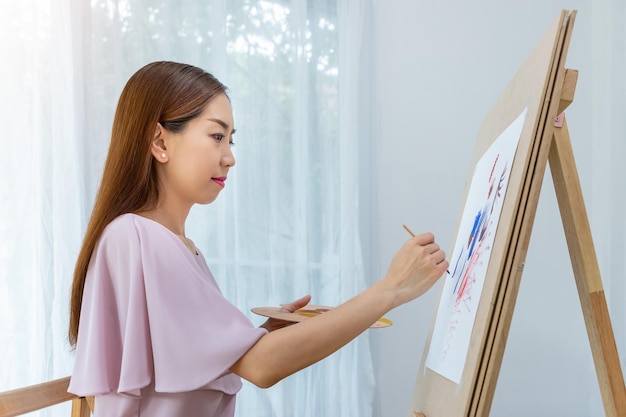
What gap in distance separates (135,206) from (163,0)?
127 cm

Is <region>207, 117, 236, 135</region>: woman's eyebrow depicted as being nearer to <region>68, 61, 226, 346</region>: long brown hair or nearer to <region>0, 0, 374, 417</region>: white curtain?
<region>68, 61, 226, 346</region>: long brown hair

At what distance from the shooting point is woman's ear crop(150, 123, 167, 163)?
4.02 feet

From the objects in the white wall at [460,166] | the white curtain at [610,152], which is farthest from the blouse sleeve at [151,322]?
the white curtain at [610,152]

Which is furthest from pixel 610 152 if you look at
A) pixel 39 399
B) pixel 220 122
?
pixel 39 399

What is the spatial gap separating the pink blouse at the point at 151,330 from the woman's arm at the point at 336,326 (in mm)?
34

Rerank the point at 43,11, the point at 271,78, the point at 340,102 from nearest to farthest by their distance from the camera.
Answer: the point at 43,11 → the point at 271,78 → the point at 340,102

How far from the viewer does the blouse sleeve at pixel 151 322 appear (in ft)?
3.52

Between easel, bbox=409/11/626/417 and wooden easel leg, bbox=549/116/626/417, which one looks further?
wooden easel leg, bbox=549/116/626/417

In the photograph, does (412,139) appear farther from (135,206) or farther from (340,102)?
(135,206)

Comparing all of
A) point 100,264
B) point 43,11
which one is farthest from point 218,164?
point 43,11

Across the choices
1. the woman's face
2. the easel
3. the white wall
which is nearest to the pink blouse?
the woman's face

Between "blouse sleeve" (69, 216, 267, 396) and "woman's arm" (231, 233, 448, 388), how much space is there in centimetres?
3

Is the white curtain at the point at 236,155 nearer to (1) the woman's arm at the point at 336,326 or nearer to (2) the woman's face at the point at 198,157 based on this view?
(2) the woman's face at the point at 198,157

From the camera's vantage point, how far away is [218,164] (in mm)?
1248
